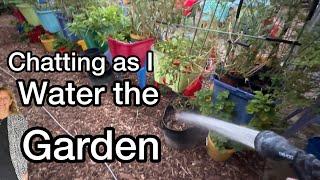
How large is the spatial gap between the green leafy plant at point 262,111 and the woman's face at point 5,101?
135cm

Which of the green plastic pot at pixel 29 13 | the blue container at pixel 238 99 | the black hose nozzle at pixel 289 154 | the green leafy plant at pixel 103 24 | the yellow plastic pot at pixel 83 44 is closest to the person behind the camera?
the black hose nozzle at pixel 289 154

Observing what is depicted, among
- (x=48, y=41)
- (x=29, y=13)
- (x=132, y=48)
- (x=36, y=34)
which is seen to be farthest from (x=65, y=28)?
(x=132, y=48)

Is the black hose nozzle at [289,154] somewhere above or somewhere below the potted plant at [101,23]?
above

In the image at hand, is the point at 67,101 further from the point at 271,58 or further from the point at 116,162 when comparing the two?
the point at 271,58

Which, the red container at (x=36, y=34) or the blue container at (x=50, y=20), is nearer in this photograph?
the blue container at (x=50, y=20)

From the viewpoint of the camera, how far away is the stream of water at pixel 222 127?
147cm

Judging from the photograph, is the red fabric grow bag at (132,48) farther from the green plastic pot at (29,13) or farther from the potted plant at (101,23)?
the green plastic pot at (29,13)

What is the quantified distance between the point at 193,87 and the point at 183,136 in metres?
0.43

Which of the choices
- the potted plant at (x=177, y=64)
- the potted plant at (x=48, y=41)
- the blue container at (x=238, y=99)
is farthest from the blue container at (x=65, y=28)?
the blue container at (x=238, y=99)

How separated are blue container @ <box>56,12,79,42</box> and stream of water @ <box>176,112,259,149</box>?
5.92ft

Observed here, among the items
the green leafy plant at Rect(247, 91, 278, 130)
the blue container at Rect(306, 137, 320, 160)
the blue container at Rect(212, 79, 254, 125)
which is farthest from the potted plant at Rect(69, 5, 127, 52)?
the blue container at Rect(306, 137, 320, 160)

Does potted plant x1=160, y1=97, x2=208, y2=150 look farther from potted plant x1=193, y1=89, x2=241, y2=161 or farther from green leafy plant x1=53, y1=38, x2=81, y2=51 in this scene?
green leafy plant x1=53, y1=38, x2=81, y2=51

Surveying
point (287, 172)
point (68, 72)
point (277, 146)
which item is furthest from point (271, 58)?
point (68, 72)

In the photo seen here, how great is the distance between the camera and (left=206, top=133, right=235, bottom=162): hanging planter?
2.01 metres
